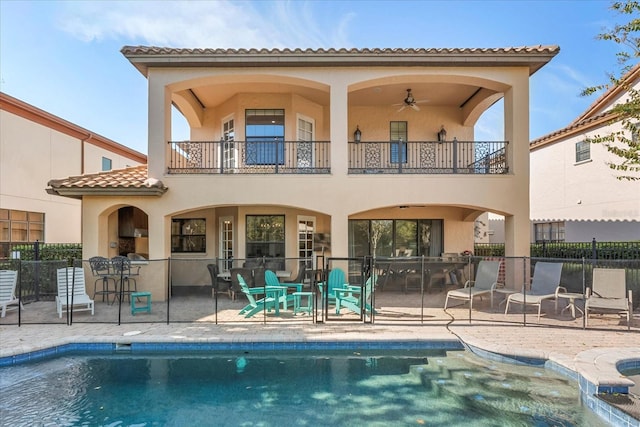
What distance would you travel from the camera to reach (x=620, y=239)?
14953 millimetres

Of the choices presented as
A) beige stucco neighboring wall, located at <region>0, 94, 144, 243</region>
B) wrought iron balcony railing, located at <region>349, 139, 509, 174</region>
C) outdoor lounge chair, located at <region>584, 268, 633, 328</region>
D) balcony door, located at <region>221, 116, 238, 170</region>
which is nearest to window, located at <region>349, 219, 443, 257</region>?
wrought iron balcony railing, located at <region>349, 139, 509, 174</region>

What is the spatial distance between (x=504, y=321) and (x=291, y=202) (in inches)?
249

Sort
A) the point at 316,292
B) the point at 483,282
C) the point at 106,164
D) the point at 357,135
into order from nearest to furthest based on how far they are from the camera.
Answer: the point at 316,292 → the point at 483,282 → the point at 357,135 → the point at 106,164

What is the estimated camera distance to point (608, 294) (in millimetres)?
8648

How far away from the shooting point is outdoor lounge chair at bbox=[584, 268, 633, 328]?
8.34 metres

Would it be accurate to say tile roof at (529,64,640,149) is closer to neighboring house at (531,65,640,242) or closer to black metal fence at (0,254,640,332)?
neighboring house at (531,65,640,242)

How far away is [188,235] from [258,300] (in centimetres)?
598

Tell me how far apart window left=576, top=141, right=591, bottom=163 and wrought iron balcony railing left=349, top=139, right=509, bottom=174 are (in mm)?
6223

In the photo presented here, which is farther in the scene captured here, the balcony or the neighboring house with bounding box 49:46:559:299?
the balcony

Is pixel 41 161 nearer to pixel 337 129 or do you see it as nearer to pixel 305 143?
pixel 305 143

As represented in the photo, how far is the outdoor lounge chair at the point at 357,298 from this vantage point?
8852mm

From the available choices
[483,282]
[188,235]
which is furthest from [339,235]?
[188,235]

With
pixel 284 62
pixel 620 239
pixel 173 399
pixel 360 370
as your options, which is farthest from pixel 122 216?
pixel 620 239

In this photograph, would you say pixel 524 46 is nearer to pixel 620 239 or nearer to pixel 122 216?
pixel 620 239
